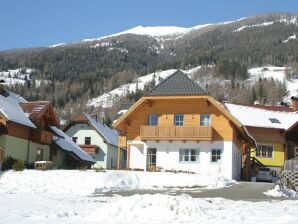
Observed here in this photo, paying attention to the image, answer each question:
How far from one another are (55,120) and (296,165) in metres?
24.0

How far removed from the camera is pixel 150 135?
1686 inches

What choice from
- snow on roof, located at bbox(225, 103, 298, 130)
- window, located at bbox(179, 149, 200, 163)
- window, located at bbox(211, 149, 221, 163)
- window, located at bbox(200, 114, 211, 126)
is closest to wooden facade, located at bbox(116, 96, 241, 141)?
window, located at bbox(200, 114, 211, 126)

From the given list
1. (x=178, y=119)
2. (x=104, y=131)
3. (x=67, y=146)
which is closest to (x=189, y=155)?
(x=178, y=119)

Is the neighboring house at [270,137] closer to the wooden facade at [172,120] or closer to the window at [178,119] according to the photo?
the wooden facade at [172,120]

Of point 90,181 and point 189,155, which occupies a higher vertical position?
point 189,155

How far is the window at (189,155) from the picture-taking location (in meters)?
42.5

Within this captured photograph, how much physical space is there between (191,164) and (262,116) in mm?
16982

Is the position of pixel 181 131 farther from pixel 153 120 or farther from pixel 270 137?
pixel 270 137

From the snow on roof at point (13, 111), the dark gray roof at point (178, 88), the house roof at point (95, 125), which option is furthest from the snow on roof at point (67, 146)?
the house roof at point (95, 125)

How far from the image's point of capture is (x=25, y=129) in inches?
1650

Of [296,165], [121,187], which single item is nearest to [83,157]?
[121,187]

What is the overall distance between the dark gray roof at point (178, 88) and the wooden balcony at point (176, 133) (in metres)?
2.74

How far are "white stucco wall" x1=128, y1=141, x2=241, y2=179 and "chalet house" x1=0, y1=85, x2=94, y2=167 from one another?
7.80 m

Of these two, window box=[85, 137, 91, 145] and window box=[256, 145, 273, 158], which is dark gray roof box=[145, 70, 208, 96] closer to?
window box=[256, 145, 273, 158]
